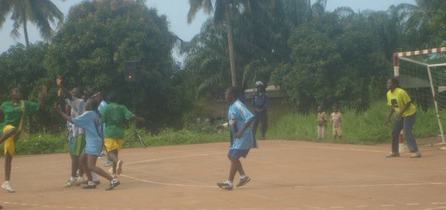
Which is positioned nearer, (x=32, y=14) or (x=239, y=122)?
(x=239, y=122)

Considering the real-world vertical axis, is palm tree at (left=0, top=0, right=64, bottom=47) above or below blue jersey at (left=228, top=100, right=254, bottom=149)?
above

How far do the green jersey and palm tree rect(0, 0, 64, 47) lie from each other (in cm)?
3077

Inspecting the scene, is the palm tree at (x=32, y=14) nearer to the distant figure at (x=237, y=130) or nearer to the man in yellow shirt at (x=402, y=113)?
the man in yellow shirt at (x=402, y=113)

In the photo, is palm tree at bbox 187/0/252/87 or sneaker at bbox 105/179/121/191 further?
palm tree at bbox 187/0/252/87

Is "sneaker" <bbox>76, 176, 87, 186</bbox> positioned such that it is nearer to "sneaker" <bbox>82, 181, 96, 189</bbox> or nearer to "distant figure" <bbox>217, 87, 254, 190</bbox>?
"sneaker" <bbox>82, 181, 96, 189</bbox>

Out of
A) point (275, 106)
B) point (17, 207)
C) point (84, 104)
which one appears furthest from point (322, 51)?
point (17, 207)

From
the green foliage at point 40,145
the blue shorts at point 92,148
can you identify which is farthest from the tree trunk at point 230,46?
the blue shorts at point 92,148

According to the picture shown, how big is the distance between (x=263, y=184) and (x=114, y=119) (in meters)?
2.94

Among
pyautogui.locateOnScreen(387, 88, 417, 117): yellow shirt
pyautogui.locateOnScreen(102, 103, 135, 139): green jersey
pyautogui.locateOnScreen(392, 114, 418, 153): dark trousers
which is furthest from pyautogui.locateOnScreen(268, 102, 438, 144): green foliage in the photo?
pyautogui.locateOnScreen(102, 103, 135, 139): green jersey

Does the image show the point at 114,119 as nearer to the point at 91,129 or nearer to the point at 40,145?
the point at 91,129

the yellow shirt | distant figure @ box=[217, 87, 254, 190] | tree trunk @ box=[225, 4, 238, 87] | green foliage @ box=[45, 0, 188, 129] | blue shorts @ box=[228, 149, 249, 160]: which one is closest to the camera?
distant figure @ box=[217, 87, 254, 190]

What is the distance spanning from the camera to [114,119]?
38.9 feet

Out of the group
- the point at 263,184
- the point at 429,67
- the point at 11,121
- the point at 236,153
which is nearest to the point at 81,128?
the point at 11,121

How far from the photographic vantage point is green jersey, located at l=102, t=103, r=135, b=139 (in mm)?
11859
